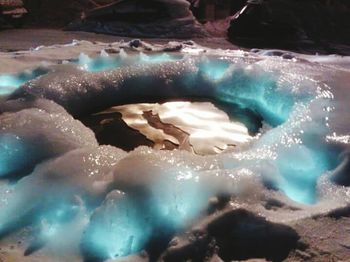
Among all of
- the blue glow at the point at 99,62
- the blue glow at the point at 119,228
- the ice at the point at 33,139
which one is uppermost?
the blue glow at the point at 99,62

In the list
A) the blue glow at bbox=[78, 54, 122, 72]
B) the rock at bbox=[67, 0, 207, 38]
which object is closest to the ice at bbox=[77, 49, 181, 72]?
the blue glow at bbox=[78, 54, 122, 72]

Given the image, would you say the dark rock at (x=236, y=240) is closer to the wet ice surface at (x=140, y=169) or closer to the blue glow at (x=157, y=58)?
the wet ice surface at (x=140, y=169)

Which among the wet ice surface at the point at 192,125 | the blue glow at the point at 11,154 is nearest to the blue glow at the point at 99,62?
the wet ice surface at the point at 192,125

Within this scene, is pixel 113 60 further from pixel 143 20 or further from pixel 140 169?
pixel 143 20

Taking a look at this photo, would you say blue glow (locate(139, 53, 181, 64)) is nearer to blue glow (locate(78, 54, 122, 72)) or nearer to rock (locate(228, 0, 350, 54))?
blue glow (locate(78, 54, 122, 72))

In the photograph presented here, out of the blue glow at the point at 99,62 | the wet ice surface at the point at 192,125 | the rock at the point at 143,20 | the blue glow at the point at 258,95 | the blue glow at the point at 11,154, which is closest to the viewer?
the blue glow at the point at 11,154

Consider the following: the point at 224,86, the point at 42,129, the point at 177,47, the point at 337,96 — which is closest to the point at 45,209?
the point at 42,129

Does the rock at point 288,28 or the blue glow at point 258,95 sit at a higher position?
the rock at point 288,28
